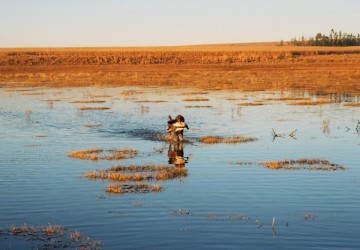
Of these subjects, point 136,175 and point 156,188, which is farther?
point 136,175

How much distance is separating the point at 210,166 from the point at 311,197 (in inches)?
210

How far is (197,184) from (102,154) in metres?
6.56

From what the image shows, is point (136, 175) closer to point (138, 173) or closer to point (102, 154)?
point (138, 173)

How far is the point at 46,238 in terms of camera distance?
13820 mm

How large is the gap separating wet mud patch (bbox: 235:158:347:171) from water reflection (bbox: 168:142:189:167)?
2164mm

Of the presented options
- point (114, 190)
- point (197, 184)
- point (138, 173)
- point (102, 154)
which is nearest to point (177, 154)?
point (102, 154)

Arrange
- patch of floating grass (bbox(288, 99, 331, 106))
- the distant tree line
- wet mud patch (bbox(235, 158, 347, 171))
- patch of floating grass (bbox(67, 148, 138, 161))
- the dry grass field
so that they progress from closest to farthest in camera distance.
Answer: wet mud patch (bbox(235, 158, 347, 171)) < patch of floating grass (bbox(67, 148, 138, 161)) < patch of floating grass (bbox(288, 99, 331, 106)) < the dry grass field < the distant tree line

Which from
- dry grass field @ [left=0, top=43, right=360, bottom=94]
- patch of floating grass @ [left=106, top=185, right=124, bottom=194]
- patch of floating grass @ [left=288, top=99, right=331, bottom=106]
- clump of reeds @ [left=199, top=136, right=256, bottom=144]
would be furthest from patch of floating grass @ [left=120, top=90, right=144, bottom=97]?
patch of floating grass @ [left=106, top=185, right=124, bottom=194]

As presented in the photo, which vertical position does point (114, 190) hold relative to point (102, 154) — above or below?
below

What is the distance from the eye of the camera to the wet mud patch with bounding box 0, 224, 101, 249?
43.9ft

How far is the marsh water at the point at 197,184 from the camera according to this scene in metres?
14.3

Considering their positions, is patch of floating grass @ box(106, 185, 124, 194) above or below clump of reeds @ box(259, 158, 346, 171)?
below

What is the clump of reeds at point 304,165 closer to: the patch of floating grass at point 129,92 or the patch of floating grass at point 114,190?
the patch of floating grass at point 114,190

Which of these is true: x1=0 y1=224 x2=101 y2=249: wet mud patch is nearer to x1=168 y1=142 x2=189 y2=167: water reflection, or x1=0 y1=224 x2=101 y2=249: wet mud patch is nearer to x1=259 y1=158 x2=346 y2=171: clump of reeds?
x1=168 y1=142 x2=189 y2=167: water reflection
